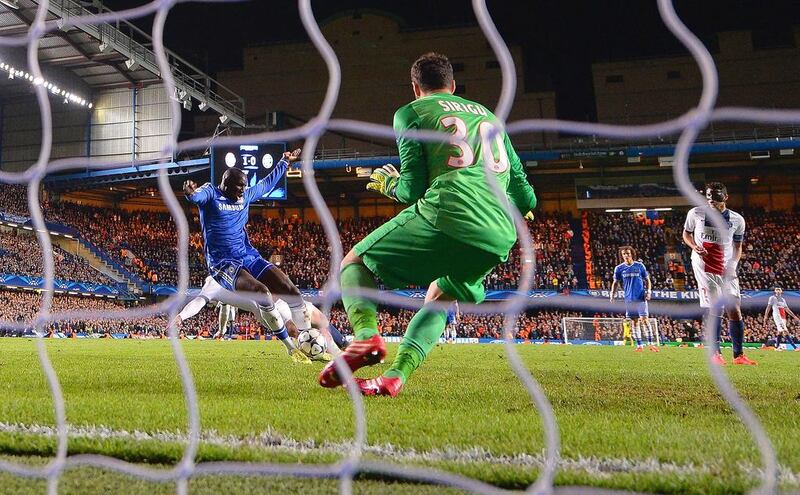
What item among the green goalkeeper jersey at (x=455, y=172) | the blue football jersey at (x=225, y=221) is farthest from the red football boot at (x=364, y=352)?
the blue football jersey at (x=225, y=221)

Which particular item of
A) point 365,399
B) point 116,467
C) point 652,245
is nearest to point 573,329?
point 652,245

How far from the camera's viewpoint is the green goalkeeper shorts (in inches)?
111

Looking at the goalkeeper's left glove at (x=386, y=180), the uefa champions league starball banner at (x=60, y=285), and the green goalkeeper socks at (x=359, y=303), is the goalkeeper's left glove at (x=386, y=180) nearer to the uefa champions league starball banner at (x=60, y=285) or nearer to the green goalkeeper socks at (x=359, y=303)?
the green goalkeeper socks at (x=359, y=303)

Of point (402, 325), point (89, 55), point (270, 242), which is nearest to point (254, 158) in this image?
point (402, 325)

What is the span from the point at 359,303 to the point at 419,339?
0.42m

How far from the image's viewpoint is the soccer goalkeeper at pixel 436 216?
2.81 m

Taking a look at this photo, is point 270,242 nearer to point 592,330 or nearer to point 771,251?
point 592,330

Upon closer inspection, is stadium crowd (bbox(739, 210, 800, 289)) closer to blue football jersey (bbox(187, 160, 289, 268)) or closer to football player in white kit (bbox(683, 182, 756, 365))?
football player in white kit (bbox(683, 182, 756, 365))

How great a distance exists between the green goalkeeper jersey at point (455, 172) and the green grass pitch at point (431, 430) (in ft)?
3.02

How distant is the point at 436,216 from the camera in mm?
2801

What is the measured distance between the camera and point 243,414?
296 cm

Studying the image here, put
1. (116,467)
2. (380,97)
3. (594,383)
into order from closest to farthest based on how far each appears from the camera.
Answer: (116,467), (594,383), (380,97)

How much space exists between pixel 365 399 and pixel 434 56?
6.39ft

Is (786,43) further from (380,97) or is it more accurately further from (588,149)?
(380,97)
